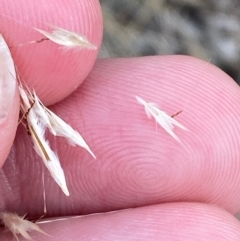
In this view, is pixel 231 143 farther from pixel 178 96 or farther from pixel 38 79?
pixel 38 79

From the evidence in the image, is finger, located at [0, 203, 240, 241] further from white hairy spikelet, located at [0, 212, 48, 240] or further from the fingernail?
the fingernail

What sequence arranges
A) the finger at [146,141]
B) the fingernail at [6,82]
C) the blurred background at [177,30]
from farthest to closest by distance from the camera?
the blurred background at [177,30]
the finger at [146,141]
the fingernail at [6,82]

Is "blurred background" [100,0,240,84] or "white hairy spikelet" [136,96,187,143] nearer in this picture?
"white hairy spikelet" [136,96,187,143]

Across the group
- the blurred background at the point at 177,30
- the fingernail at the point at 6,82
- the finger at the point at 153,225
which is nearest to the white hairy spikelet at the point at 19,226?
the finger at the point at 153,225

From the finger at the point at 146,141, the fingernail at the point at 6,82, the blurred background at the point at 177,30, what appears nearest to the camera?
the fingernail at the point at 6,82

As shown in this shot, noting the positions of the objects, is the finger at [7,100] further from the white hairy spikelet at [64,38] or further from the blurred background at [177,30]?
the blurred background at [177,30]

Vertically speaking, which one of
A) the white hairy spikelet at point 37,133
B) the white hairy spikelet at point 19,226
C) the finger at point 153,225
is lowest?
the white hairy spikelet at point 19,226

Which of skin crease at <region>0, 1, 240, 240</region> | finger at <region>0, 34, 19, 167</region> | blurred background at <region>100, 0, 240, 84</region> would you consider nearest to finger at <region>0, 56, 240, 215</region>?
skin crease at <region>0, 1, 240, 240</region>

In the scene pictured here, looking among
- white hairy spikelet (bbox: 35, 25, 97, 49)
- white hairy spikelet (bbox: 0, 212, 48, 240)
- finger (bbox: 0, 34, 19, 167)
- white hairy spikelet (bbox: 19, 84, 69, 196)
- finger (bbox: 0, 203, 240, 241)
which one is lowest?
white hairy spikelet (bbox: 0, 212, 48, 240)
